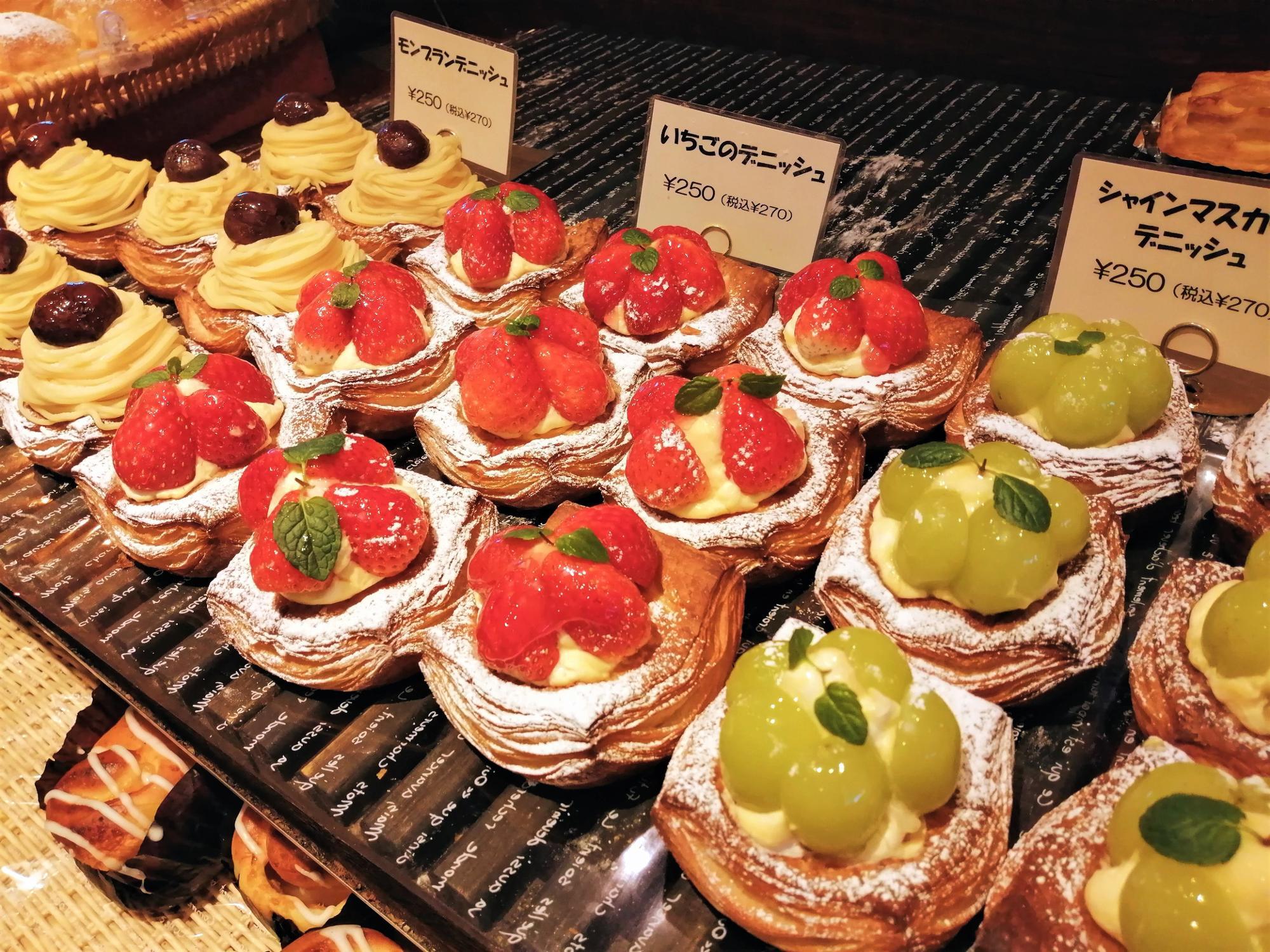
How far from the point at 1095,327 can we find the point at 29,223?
4.40m

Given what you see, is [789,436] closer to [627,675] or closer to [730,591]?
[730,591]

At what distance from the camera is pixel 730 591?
241cm

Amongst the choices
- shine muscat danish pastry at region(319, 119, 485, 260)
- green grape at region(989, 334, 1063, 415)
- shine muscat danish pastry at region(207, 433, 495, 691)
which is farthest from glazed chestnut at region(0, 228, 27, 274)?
green grape at region(989, 334, 1063, 415)

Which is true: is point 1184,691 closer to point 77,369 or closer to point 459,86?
point 77,369

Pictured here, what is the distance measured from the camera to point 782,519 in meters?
2.52

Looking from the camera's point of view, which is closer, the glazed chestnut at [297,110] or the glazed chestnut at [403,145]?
the glazed chestnut at [403,145]

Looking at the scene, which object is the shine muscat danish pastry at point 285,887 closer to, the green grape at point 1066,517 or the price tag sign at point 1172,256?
the green grape at point 1066,517

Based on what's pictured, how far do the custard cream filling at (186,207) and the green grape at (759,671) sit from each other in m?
3.22

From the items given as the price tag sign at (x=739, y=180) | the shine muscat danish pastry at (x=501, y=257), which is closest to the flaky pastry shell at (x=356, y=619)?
the shine muscat danish pastry at (x=501, y=257)

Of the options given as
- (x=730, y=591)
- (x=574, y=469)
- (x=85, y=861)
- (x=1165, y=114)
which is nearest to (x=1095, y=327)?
(x=730, y=591)

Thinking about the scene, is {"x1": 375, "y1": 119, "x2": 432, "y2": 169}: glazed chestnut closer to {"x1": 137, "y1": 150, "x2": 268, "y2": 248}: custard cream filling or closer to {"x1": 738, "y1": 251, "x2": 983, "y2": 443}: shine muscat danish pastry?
→ {"x1": 137, "y1": 150, "x2": 268, "y2": 248}: custard cream filling

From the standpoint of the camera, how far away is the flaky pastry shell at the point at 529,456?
285 centimetres

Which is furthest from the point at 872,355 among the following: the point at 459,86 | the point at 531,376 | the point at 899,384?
the point at 459,86

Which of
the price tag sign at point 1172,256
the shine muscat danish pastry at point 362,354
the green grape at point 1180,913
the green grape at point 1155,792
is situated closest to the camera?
the green grape at point 1180,913
